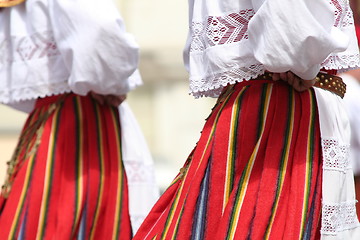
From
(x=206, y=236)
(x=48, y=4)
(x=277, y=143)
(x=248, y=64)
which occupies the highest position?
(x=48, y=4)

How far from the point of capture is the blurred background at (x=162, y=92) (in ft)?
30.6

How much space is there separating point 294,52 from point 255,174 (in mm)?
376

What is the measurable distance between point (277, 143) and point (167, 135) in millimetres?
6759

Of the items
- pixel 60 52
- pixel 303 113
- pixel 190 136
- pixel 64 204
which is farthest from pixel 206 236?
pixel 190 136

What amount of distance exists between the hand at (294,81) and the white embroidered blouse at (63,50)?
36.6 inches

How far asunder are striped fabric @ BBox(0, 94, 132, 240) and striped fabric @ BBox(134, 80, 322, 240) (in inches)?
30.6

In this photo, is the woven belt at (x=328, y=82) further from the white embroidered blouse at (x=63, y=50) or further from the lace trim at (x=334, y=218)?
the white embroidered blouse at (x=63, y=50)

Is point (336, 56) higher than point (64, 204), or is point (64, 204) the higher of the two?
point (336, 56)

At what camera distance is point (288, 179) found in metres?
2.76

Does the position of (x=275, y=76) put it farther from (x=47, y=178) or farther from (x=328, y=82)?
(x=47, y=178)

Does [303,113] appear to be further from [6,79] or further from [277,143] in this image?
[6,79]

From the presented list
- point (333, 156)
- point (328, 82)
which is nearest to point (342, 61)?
point (328, 82)

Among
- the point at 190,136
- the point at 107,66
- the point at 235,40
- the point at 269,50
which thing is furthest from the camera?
the point at 190,136

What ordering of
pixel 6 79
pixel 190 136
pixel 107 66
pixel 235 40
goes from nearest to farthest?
pixel 235 40 → pixel 107 66 → pixel 6 79 → pixel 190 136
